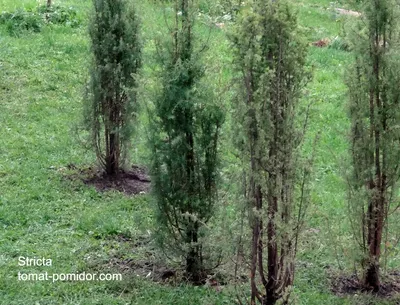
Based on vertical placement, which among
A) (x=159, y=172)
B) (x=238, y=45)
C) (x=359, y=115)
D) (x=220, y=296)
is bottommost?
(x=220, y=296)

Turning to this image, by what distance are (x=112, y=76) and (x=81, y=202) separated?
1.53 m

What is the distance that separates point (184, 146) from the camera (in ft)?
19.5

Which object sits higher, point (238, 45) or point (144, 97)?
point (238, 45)

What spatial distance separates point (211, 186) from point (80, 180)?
2.63 metres

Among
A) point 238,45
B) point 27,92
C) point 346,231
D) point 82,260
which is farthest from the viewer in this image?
Result: point 27,92

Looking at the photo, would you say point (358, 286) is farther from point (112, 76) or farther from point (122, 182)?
point (112, 76)

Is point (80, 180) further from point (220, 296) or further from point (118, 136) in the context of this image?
point (220, 296)

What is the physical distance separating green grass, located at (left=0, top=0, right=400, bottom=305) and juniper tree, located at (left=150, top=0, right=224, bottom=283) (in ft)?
0.49

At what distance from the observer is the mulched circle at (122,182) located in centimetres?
819

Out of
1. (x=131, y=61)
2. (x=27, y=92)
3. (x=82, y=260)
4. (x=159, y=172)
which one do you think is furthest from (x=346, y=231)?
(x=27, y=92)

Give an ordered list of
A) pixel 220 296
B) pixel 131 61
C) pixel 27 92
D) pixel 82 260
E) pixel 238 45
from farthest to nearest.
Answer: pixel 27 92 → pixel 131 61 → pixel 82 260 → pixel 220 296 → pixel 238 45

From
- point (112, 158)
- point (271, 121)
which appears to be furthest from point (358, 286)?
point (112, 158)

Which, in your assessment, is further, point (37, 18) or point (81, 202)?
point (37, 18)

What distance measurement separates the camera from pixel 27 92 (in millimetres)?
11109
